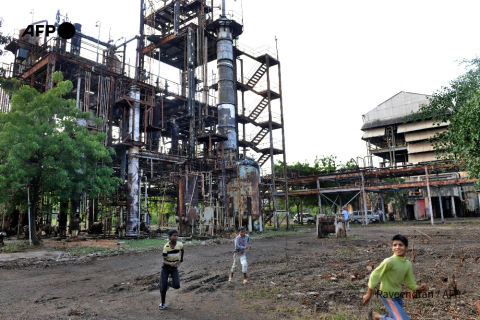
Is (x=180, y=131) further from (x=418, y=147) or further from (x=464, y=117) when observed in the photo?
(x=418, y=147)

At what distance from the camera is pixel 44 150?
15938 millimetres

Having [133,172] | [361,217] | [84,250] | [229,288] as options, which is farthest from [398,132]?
[229,288]

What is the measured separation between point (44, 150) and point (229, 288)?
1276cm

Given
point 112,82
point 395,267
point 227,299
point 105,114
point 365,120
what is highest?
point 365,120

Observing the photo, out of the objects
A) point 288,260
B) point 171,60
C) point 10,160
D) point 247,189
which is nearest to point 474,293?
point 288,260

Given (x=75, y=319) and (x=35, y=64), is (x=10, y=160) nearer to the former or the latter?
(x=75, y=319)

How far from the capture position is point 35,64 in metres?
25.3

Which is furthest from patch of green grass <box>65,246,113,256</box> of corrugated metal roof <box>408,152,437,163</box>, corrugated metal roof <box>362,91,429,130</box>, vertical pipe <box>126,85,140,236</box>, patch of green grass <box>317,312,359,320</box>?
corrugated metal roof <box>408,152,437,163</box>

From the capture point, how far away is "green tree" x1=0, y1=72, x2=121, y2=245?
1527 cm

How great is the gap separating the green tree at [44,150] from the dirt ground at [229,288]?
469 cm

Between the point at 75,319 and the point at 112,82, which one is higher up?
the point at 112,82

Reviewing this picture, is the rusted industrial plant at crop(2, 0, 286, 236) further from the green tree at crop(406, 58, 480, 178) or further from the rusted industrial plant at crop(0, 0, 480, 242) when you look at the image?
the green tree at crop(406, 58, 480, 178)

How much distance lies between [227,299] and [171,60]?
3410 cm

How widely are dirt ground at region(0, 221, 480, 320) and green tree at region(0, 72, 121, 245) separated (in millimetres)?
4693
